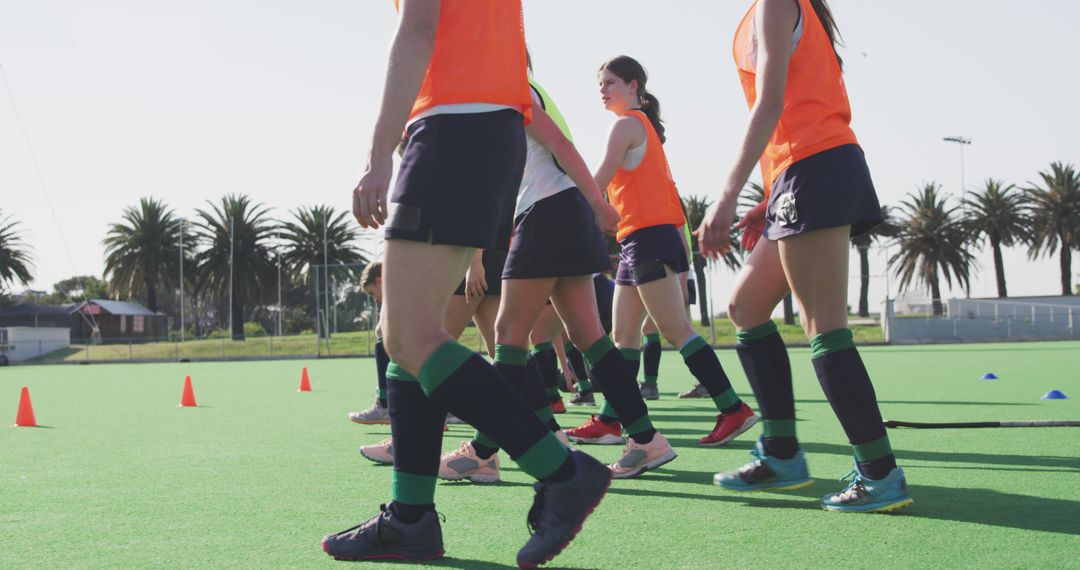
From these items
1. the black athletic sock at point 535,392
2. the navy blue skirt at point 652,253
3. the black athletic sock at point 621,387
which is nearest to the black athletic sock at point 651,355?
the navy blue skirt at point 652,253

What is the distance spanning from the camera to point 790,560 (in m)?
2.65

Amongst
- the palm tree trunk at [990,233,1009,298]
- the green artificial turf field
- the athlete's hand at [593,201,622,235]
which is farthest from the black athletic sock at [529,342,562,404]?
the palm tree trunk at [990,233,1009,298]

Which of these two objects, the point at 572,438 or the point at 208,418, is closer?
the point at 572,438

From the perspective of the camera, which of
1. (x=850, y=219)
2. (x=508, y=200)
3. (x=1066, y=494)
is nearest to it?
(x=508, y=200)

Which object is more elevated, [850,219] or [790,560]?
[850,219]

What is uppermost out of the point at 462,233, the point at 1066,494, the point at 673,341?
the point at 462,233

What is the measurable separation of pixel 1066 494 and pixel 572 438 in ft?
8.67

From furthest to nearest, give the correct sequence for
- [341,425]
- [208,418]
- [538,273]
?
[208,418] → [341,425] → [538,273]

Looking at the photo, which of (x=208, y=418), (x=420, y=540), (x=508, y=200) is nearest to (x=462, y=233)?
(x=508, y=200)

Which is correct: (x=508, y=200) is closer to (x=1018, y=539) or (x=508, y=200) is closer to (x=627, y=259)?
(x=1018, y=539)

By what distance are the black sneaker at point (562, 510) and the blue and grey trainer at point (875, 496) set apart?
1.09m

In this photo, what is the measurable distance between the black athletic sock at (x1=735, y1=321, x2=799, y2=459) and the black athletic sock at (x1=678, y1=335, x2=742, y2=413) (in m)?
1.27

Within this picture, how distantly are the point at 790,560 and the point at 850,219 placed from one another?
4.09 ft

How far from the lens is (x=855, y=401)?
3.35 m
